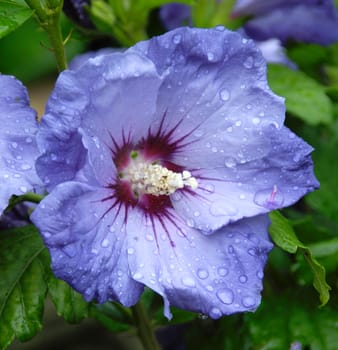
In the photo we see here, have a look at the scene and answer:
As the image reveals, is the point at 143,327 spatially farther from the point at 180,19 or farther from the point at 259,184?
the point at 180,19

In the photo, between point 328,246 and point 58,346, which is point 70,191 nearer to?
point 328,246

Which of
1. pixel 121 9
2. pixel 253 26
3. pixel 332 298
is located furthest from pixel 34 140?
pixel 253 26

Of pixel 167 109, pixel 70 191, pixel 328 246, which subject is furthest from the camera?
pixel 328 246

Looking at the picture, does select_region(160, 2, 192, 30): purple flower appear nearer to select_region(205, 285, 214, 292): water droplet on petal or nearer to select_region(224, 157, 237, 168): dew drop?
select_region(224, 157, 237, 168): dew drop

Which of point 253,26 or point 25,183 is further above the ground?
point 25,183

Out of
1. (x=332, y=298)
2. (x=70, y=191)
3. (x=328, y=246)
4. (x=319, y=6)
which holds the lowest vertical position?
(x=332, y=298)

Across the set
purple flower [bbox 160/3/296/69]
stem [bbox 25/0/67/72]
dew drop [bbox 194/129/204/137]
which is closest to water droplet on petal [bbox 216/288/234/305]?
dew drop [bbox 194/129/204/137]

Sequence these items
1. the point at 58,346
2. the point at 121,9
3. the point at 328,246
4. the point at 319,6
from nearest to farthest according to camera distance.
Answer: the point at 328,246 → the point at 121,9 → the point at 319,6 → the point at 58,346

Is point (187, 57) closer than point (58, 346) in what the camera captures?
Yes
